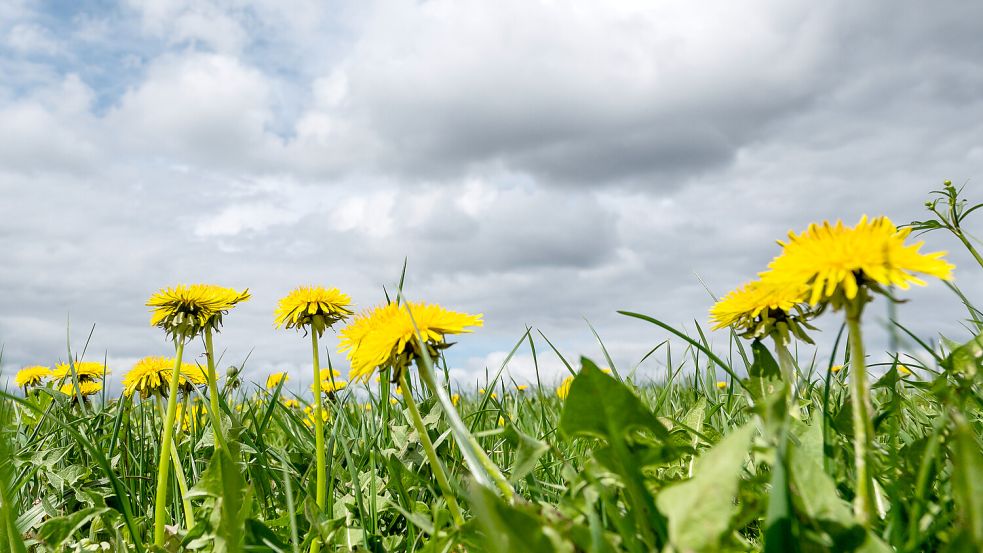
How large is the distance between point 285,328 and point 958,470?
243 centimetres

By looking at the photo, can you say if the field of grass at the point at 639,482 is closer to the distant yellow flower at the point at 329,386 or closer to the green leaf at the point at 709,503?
the green leaf at the point at 709,503

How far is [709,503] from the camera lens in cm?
103

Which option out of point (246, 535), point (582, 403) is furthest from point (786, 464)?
point (246, 535)

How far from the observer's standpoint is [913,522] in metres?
1.20

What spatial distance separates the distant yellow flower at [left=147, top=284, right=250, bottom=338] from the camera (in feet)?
9.26

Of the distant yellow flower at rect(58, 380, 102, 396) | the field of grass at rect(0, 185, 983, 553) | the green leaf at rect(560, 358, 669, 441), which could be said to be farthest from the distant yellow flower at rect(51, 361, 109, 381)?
the green leaf at rect(560, 358, 669, 441)

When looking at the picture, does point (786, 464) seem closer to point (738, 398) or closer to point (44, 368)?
point (738, 398)

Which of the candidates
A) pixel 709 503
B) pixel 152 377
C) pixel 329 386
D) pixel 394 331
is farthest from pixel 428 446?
pixel 329 386

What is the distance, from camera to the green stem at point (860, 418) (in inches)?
45.9

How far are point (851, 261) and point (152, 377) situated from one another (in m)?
3.34

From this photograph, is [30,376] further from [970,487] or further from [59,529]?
[970,487]

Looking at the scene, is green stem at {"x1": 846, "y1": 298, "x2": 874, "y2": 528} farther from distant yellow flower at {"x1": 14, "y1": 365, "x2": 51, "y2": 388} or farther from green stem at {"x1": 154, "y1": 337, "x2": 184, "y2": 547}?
distant yellow flower at {"x1": 14, "y1": 365, "x2": 51, "y2": 388}

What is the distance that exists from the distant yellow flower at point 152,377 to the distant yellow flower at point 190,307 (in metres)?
0.77

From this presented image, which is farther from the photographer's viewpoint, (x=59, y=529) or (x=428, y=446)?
(x=59, y=529)
